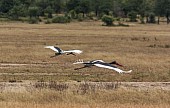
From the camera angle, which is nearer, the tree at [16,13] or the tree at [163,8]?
the tree at [16,13]

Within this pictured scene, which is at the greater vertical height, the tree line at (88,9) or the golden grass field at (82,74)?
the golden grass field at (82,74)

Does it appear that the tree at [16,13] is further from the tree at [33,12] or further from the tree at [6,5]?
the tree at [6,5]

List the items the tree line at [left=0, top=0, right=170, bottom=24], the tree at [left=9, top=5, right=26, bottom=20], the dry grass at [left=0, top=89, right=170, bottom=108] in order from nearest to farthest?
the dry grass at [left=0, top=89, right=170, bottom=108] < the tree at [left=9, top=5, right=26, bottom=20] < the tree line at [left=0, top=0, right=170, bottom=24]

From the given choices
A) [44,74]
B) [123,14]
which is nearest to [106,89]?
[44,74]

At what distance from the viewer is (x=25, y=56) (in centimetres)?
3272

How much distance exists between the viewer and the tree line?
11162cm

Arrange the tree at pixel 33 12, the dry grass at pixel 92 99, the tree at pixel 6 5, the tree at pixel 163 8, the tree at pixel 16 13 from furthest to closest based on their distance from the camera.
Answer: the tree at pixel 6 5 < the tree at pixel 163 8 < the tree at pixel 33 12 < the tree at pixel 16 13 < the dry grass at pixel 92 99

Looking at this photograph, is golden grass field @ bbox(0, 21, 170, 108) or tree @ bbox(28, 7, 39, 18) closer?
→ golden grass field @ bbox(0, 21, 170, 108)

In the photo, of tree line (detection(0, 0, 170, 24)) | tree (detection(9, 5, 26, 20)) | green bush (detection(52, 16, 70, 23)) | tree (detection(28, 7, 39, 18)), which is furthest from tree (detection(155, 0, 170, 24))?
tree (detection(9, 5, 26, 20))

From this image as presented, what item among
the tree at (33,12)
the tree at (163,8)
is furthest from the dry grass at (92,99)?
the tree at (163,8)

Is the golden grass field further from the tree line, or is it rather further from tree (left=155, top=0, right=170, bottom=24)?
tree (left=155, top=0, right=170, bottom=24)

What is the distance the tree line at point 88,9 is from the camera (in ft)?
366

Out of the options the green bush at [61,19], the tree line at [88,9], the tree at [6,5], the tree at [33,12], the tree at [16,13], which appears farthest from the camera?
the tree at [6,5]

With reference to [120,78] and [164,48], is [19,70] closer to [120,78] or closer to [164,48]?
[120,78]
